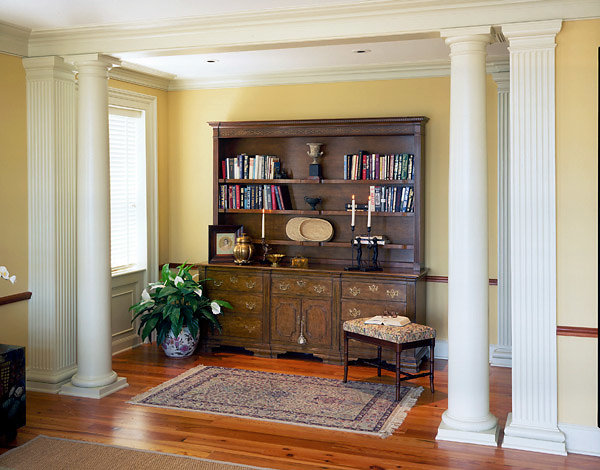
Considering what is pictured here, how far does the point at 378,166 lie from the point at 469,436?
2733 millimetres

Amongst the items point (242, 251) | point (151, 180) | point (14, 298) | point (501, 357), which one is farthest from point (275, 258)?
point (14, 298)

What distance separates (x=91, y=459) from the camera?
3.76 metres

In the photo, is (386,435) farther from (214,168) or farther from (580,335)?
(214,168)

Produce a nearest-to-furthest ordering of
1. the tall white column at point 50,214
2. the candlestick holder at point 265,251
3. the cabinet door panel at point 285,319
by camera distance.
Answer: the tall white column at point 50,214 < the cabinet door panel at point 285,319 < the candlestick holder at point 265,251

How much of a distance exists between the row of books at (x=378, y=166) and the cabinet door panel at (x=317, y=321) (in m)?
1.19

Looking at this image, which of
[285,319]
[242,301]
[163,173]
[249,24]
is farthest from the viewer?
[163,173]

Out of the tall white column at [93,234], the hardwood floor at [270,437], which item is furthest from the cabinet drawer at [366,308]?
the tall white column at [93,234]

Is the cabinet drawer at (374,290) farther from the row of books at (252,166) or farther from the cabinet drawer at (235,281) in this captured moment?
the row of books at (252,166)

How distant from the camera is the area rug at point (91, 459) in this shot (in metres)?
3.66

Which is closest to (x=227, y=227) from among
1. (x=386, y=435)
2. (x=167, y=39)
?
(x=167, y=39)

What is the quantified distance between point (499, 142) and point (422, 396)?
7.42 ft

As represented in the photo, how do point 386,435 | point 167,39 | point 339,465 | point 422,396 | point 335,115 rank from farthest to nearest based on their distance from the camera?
point 335,115 → point 422,396 → point 167,39 → point 386,435 → point 339,465

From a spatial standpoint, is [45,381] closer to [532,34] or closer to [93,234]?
[93,234]

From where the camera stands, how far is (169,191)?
22.8 ft
